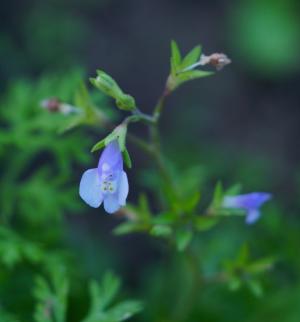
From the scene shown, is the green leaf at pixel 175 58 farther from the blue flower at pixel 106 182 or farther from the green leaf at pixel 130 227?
the green leaf at pixel 130 227

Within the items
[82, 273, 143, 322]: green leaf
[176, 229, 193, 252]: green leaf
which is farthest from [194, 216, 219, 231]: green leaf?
[82, 273, 143, 322]: green leaf

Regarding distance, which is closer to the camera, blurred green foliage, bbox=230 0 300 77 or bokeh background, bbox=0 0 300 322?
bokeh background, bbox=0 0 300 322

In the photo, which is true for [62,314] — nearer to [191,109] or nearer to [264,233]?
[264,233]

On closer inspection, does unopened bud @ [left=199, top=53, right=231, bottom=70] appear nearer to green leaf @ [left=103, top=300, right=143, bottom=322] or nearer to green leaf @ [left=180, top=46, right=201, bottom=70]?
green leaf @ [left=180, top=46, right=201, bottom=70]

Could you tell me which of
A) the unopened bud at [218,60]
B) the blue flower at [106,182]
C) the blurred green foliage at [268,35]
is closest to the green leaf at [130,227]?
the blue flower at [106,182]

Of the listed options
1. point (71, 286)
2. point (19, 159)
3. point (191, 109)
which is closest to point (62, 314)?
point (71, 286)

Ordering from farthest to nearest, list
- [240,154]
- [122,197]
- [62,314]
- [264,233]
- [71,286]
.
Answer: [240,154] → [264,233] → [71,286] → [62,314] → [122,197]
